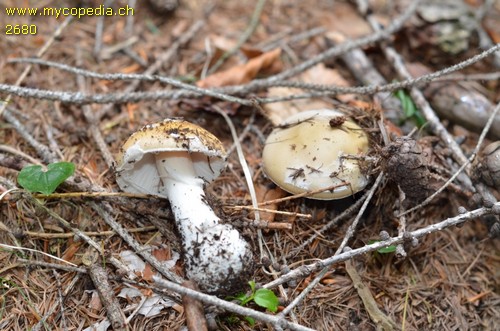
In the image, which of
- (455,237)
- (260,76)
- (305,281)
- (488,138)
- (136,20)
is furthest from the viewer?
(136,20)

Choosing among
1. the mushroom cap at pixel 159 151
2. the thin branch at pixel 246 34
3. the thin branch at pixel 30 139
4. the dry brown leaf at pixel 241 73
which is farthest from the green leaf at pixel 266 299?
the thin branch at pixel 246 34

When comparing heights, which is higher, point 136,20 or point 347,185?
point 136,20

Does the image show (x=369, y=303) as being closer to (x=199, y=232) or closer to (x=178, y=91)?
(x=199, y=232)

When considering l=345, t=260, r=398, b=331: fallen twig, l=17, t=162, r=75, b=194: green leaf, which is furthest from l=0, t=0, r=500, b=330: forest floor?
l=17, t=162, r=75, b=194: green leaf

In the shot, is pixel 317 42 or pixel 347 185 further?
pixel 317 42

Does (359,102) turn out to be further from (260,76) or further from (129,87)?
(129,87)

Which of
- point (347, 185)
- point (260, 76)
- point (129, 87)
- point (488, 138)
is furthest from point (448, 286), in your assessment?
point (129, 87)
